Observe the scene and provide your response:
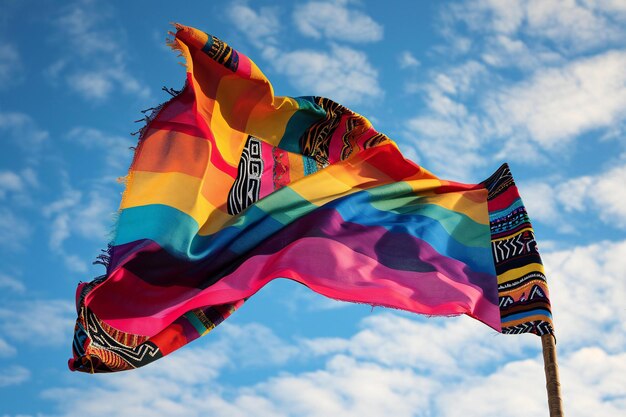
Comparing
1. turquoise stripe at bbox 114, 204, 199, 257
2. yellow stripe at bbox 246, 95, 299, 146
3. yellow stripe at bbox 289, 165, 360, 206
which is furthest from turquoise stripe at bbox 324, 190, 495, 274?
turquoise stripe at bbox 114, 204, 199, 257

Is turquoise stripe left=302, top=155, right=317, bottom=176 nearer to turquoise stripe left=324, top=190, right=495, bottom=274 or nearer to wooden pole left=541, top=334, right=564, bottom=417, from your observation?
turquoise stripe left=324, top=190, right=495, bottom=274

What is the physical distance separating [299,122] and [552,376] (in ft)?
14.5

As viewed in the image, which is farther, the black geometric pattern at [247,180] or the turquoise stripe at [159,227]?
the black geometric pattern at [247,180]

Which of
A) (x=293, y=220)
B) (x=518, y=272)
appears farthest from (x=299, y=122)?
(x=518, y=272)

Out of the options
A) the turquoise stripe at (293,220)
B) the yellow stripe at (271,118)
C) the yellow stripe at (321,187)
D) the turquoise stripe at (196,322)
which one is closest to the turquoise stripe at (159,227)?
the turquoise stripe at (293,220)

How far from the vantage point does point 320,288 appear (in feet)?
32.4

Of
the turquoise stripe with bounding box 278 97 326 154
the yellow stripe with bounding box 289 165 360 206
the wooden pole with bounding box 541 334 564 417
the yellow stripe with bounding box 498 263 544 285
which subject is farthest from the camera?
the turquoise stripe with bounding box 278 97 326 154

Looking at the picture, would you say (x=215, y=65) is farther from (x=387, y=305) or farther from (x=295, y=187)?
(x=387, y=305)

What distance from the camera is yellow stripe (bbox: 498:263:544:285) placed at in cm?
1030

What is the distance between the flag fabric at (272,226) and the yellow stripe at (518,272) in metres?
0.02

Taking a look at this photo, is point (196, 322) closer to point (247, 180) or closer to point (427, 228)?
point (247, 180)

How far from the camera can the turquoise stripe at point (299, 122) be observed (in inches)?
459

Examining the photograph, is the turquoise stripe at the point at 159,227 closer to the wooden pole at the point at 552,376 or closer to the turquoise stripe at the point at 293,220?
the turquoise stripe at the point at 293,220

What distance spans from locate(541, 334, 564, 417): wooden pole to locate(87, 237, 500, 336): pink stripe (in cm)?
A: 69
